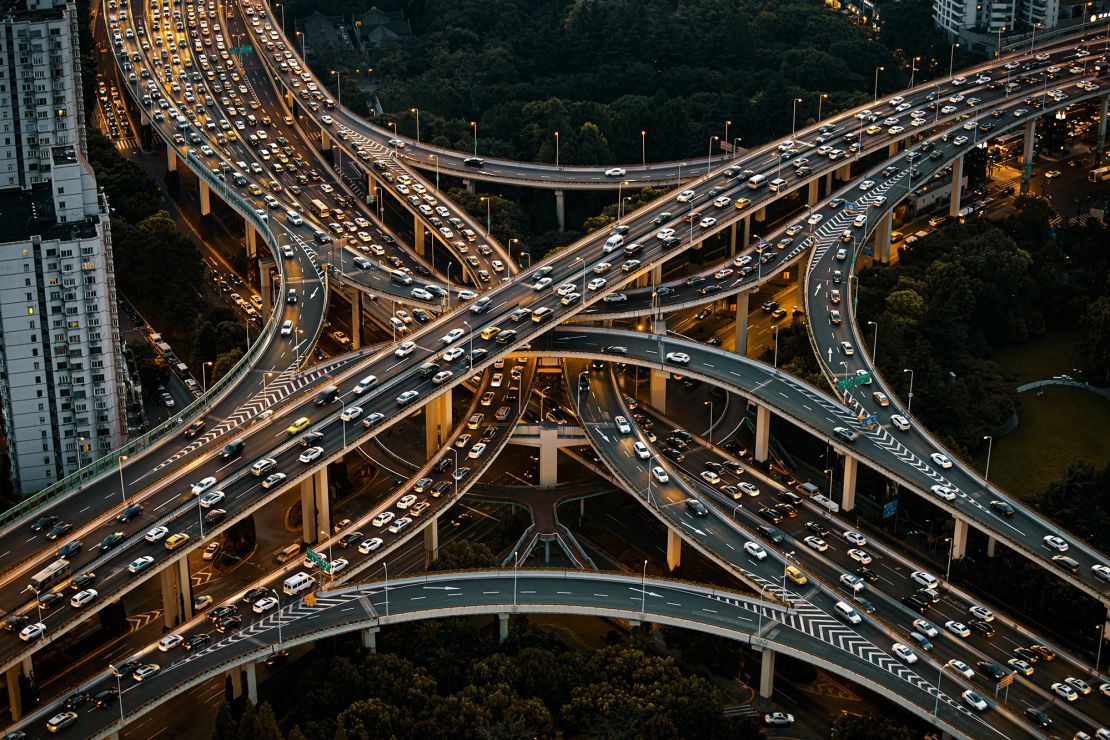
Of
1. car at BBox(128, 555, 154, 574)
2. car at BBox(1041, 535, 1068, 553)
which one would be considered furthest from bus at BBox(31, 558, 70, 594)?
car at BBox(1041, 535, 1068, 553)

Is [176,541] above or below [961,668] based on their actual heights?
above

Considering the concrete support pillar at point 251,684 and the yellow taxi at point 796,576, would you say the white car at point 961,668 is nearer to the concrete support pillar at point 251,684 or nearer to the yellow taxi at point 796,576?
the yellow taxi at point 796,576

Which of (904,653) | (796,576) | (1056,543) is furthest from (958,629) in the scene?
(796,576)

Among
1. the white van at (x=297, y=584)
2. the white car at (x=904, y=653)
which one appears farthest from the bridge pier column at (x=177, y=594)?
the white car at (x=904, y=653)

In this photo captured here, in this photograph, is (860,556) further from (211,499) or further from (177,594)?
(177,594)

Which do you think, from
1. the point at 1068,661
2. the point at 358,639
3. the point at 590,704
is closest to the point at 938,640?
the point at 1068,661

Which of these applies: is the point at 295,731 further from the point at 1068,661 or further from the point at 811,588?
the point at 1068,661
